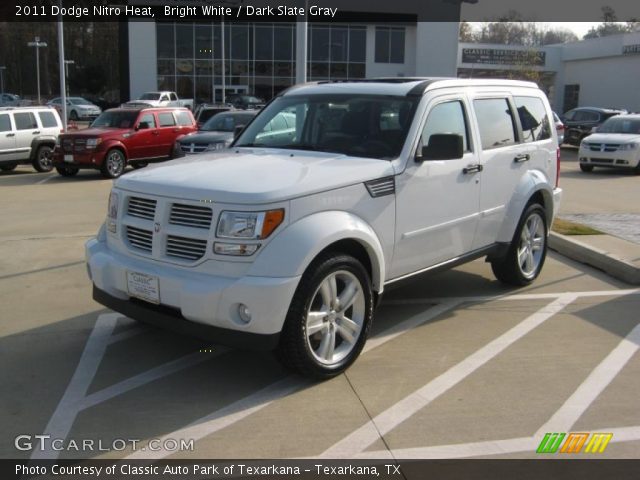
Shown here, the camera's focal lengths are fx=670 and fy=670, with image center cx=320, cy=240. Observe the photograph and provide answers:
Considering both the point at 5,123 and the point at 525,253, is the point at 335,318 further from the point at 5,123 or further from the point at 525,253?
the point at 5,123

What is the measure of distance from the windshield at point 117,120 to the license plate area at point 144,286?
46.5 ft

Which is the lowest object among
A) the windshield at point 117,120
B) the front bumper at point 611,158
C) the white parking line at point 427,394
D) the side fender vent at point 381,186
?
the white parking line at point 427,394

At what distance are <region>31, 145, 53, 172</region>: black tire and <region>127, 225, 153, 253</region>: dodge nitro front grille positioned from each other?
50.5ft

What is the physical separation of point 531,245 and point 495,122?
4.79ft

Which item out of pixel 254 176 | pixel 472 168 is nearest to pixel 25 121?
pixel 472 168

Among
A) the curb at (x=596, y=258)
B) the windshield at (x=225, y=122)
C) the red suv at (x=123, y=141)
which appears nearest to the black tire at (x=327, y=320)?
the curb at (x=596, y=258)

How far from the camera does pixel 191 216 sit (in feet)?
14.1

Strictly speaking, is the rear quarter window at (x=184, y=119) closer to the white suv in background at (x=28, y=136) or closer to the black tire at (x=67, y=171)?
the black tire at (x=67, y=171)

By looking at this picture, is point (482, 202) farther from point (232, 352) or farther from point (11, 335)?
point (11, 335)

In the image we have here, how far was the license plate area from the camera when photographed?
14.2 ft

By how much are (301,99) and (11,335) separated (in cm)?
312

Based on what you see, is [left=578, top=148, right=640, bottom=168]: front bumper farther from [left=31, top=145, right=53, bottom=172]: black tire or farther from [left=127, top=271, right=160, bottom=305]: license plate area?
[left=127, top=271, right=160, bottom=305]: license plate area

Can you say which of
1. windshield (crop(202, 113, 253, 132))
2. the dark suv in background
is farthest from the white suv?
the dark suv in background

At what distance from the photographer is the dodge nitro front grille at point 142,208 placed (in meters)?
4.53
